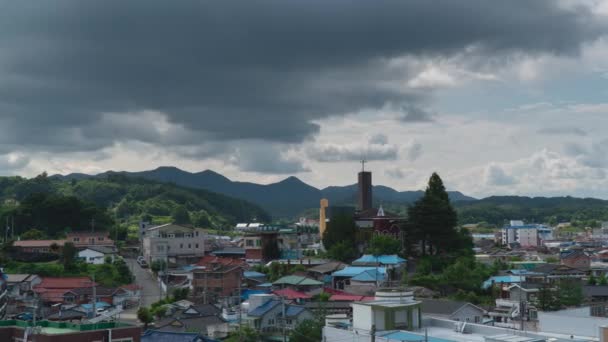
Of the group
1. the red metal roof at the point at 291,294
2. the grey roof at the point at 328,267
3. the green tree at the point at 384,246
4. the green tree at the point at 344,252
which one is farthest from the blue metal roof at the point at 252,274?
the green tree at the point at 384,246

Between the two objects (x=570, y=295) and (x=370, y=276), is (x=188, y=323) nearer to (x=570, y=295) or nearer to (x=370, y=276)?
(x=370, y=276)

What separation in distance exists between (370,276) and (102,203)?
283 feet

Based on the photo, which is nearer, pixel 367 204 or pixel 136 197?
pixel 367 204

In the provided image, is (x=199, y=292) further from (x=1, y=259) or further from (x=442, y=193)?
(x=442, y=193)

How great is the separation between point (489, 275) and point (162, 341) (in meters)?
28.7

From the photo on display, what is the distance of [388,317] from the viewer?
75.2ft

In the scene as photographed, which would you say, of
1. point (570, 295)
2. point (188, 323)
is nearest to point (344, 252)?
point (570, 295)

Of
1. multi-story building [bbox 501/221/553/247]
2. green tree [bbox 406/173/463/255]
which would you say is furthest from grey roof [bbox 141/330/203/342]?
multi-story building [bbox 501/221/553/247]

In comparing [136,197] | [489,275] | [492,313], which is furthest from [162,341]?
[136,197]

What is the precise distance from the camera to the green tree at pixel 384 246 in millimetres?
49062

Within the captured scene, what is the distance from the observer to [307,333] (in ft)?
87.6

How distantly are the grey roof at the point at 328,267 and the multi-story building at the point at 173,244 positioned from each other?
13153 mm

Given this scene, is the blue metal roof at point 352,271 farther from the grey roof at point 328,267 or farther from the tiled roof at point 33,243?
the tiled roof at point 33,243

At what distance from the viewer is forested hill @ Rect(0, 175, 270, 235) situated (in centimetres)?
6469
